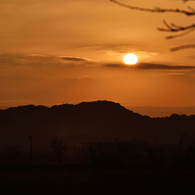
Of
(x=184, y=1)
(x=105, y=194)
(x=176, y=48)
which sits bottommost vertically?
(x=105, y=194)

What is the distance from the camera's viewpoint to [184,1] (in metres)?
3.92

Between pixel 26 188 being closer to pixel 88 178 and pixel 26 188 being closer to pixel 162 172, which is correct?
pixel 88 178

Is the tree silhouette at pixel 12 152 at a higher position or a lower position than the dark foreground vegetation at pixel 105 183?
higher

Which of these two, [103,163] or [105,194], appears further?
[103,163]

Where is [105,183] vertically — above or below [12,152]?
below

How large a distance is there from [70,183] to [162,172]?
9252 mm

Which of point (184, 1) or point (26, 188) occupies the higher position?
point (184, 1)

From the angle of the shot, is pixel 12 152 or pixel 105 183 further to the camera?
pixel 12 152

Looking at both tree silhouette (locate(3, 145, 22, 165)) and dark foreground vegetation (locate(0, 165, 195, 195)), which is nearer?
dark foreground vegetation (locate(0, 165, 195, 195))

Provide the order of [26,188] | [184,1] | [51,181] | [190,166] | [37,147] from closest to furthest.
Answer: [184,1]
[26,188]
[51,181]
[190,166]
[37,147]

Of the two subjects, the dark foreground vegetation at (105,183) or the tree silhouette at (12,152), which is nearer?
the dark foreground vegetation at (105,183)

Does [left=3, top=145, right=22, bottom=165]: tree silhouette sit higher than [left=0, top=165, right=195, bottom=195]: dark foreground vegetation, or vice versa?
[left=3, top=145, right=22, bottom=165]: tree silhouette

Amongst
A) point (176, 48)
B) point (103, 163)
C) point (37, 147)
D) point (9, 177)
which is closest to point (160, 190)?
point (9, 177)

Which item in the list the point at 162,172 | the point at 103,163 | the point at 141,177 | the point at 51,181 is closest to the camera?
the point at 51,181
